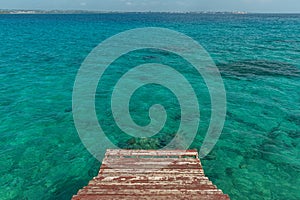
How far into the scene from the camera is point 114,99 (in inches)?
739

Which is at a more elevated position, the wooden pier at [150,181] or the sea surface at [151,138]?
the wooden pier at [150,181]

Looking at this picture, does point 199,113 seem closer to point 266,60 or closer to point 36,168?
point 36,168

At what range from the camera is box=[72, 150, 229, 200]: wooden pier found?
6590mm

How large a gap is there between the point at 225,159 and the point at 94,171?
676 cm

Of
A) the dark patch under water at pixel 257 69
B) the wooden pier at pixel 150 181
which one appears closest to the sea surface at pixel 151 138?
the dark patch under water at pixel 257 69

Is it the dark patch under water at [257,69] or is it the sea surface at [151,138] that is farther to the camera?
the dark patch under water at [257,69]

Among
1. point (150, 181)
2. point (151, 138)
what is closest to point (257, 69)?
point (151, 138)

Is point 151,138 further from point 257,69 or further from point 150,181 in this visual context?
point 257,69

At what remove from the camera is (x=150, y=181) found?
749 cm

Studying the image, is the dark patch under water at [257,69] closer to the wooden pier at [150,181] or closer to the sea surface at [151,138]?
the sea surface at [151,138]

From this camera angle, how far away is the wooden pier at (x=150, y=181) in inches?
259

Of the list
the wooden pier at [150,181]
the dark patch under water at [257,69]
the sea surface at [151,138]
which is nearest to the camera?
the wooden pier at [150,181]

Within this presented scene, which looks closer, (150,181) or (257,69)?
(150,181)

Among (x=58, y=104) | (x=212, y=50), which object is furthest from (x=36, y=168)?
(x=212, y=50)
